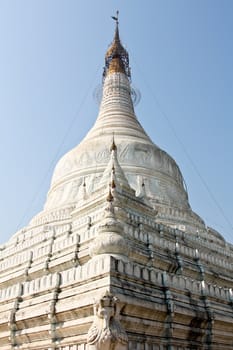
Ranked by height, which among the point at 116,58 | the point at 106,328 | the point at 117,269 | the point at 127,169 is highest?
the point at 116,58

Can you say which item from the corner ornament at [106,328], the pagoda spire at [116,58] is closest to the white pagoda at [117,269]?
the corner ornament at [106,328]

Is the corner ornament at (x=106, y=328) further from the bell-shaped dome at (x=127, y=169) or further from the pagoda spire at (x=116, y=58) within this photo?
the pagoda spire at (x=116, y=58)

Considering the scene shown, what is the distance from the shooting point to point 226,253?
23.3 m

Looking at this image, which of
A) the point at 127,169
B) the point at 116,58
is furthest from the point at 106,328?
the point at 116,58

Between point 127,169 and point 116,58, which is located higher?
point 116,58

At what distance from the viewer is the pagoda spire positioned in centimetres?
4366

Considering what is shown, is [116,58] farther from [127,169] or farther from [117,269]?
[117,269]

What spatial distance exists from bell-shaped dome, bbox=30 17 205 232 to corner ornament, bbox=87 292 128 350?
1549 cm

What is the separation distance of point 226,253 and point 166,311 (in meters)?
13.1

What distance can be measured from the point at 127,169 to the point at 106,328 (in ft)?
68.9

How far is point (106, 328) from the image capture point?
29.5 ft

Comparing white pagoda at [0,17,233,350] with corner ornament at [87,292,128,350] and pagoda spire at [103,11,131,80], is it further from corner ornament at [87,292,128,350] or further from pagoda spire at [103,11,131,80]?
pagoda spire at [103,11,131,80]

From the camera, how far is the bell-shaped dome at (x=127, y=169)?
27.2m

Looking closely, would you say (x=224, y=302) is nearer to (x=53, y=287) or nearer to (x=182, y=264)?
(x=182, y=264)
